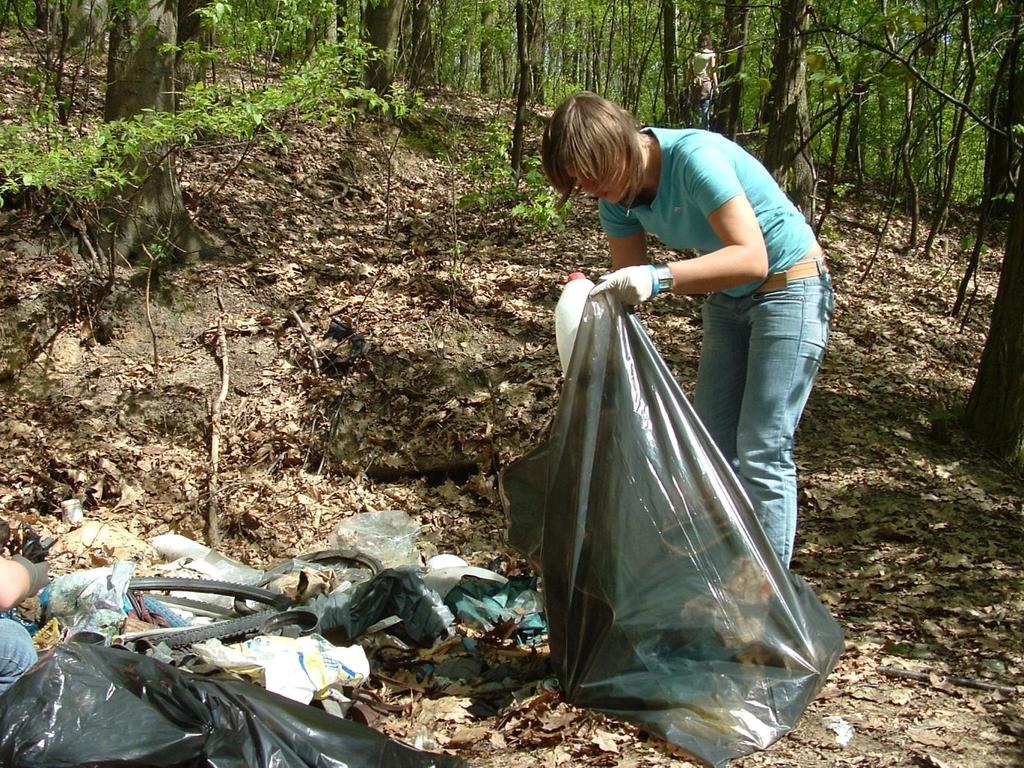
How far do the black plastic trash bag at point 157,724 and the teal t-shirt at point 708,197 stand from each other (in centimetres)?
149

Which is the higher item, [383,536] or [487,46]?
[487,46]

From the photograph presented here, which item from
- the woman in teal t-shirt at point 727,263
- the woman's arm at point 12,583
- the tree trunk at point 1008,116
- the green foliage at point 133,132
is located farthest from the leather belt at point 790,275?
the green foliage at point 133,132

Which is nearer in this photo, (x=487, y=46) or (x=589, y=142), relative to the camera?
(x=589, y=142)

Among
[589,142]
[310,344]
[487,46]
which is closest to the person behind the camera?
[589,142]

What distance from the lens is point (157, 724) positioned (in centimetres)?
176

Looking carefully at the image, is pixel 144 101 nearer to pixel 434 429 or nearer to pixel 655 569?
pixel 434 429

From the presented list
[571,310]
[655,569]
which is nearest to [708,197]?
[571,310]

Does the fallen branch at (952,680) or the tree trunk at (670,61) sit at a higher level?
the tree trunk at (670,61)

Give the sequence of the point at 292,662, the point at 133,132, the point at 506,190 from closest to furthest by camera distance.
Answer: the point at 292,662
the point at 133,132
the point at 506,190

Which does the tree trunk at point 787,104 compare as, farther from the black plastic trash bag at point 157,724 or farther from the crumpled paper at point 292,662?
the black plastic trash bag at point 157,724

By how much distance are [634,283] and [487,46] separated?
12222mm

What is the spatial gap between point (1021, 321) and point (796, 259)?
8.58 feet

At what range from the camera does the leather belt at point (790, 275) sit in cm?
232

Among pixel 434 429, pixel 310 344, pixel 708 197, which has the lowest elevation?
pixel 434 429
